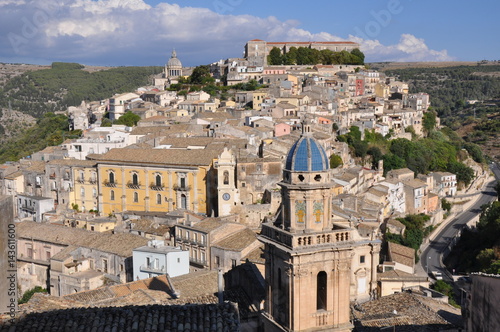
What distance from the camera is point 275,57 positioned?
88.3 meters

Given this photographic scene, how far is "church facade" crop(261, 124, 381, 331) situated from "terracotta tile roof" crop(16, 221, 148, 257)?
51.7ft

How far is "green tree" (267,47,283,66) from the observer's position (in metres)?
87.7

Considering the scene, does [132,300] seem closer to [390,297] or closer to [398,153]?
[390,297]

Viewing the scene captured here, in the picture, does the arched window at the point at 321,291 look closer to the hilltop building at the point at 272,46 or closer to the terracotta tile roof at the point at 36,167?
the terracotta tile roof at the point at 36,167

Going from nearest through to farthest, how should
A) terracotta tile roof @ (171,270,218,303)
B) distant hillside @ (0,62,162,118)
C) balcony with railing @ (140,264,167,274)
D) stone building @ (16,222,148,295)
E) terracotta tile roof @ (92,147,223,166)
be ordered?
1. terracotta tile roof @ (171,270,218,303)
2. balcony with railing @ (140,264,167,274)
3. stone building @ (16,222,148,295)
4. terracotta tile roof @ (92,147,223,166)
5. distant hillside @ (0,62,162,118)

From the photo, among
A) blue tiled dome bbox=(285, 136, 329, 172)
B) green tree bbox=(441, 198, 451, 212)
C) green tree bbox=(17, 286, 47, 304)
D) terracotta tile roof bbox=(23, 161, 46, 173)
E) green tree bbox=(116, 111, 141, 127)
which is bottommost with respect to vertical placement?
green tree bbox=(441, 198, 451, 212)

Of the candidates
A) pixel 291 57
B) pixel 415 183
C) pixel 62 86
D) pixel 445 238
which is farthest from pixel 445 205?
pixel 62 86

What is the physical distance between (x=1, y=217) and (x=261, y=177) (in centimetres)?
2778

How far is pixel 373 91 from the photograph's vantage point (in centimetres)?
7975

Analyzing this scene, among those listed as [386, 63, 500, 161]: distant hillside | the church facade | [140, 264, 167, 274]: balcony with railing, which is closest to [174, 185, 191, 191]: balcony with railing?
[140, 264, 167, 274]: balcony with railing

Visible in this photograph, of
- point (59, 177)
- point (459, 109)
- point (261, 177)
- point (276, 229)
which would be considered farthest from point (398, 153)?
point (459, 109)

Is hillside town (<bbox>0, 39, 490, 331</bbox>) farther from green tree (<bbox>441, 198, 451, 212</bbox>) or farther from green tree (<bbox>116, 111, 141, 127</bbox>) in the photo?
green tree (<bbox>116, 111, 141, 127</bbox>)

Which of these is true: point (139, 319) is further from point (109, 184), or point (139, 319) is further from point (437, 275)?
point (109, 184)

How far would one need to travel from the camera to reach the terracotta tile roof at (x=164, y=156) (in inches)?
1433
